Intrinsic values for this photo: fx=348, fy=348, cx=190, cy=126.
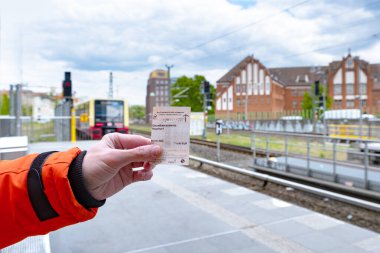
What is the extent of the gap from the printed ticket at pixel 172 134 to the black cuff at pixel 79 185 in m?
0.24

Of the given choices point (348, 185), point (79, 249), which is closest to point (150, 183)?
point (79, 249)

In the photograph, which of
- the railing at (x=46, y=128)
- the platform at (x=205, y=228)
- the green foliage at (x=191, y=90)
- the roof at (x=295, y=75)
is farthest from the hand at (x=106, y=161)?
the roof at (x=295, y=75)

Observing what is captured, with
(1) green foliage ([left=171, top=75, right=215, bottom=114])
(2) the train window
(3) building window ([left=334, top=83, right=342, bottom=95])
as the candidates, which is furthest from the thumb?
(3) building window ([left=334, top=83, right=342, bottom=95])

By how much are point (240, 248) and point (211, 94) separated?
2.55 meters

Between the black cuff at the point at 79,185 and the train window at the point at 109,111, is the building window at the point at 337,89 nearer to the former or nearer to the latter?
the train window at the point at 109,111

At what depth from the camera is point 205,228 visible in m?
3.84

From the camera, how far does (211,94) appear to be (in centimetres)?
527

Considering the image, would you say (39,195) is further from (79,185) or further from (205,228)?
(205,228)

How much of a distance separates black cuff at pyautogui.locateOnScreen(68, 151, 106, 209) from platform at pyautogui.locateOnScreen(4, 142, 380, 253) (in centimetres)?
153

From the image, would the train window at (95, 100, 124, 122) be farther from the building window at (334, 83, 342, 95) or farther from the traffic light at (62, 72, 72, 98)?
the building window at (334, 83, 342, 95)

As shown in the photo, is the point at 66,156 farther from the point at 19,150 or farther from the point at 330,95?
the point at 330,95

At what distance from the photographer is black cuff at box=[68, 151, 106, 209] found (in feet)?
3.00

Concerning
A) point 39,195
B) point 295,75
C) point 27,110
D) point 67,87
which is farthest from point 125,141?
point 295,75

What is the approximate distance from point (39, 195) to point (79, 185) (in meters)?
0.10
